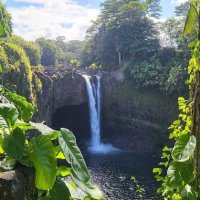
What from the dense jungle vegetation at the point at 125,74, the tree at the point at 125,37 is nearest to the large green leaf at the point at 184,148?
the dense jungle vegetation at the point at 125,74

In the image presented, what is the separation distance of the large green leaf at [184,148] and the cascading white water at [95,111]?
2427 cm

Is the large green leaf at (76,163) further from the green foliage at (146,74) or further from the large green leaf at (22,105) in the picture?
the green foliage at (146,74)

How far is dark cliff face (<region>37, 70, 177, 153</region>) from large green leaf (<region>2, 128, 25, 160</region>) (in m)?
21.5

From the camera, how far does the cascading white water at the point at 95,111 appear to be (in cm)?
2647

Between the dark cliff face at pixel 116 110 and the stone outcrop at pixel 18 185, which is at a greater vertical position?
the stone outcrop at pixel 18 185

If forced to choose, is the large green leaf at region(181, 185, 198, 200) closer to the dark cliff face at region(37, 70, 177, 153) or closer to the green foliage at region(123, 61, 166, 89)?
the dark cliff face at region(37, 70, 177, 153)

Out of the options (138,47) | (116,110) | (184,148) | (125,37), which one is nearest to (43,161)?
(184,148)

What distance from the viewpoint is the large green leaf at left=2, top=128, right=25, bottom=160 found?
1466 mm

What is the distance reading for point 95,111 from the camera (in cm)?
2706

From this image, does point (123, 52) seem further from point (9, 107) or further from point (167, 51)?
point (9, 107)

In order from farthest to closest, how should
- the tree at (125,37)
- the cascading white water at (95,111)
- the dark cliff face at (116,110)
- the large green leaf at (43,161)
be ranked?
the tree at (125,37)
the cascading white water at (95,111)
the dark cliff face at (116,110)
the large green leaf at (43,161)

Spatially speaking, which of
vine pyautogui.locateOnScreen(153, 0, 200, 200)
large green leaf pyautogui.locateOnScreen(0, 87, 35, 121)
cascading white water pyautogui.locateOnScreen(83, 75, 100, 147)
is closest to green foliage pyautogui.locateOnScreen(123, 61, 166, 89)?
cascading white water pyautogui.locateOnScreen(83, 75, 100, 147)

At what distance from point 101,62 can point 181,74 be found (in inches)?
415

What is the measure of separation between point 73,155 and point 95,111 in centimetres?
2560
